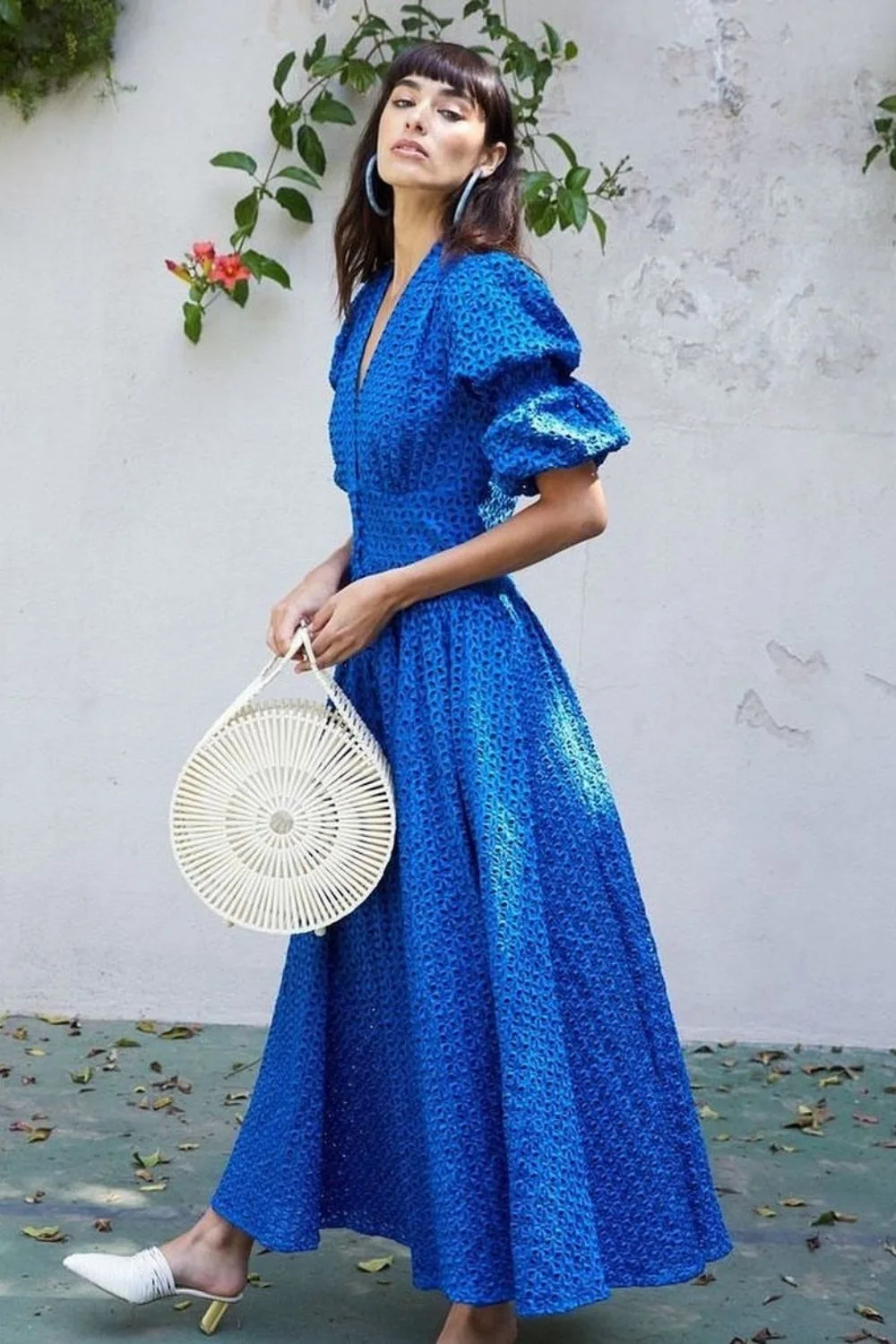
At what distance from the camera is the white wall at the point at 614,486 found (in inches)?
157

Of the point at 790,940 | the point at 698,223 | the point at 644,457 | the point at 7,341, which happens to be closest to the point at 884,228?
the point at 698,223

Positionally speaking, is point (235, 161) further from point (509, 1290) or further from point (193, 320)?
point (509, 1290)

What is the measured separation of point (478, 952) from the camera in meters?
2.41

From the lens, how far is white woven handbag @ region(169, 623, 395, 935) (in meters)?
2.37

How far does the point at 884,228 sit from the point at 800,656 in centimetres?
88

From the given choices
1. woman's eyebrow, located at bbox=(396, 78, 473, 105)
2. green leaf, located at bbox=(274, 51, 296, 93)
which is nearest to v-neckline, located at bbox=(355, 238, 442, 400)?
woman's eyebrow, located at bbox=(396, 78, 473, 105)

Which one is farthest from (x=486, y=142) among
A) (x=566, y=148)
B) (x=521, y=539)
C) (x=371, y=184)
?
(x=566, y=148)

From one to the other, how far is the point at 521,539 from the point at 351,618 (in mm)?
227

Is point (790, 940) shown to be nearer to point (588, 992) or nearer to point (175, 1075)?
point (175, 1075)

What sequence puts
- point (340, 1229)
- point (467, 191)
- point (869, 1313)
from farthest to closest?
1. point (340, 1229)
2. point (869, 1313)
3. point (467, 191)

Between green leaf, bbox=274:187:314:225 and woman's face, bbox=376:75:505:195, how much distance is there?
146 centimetres

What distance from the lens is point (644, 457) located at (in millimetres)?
4023

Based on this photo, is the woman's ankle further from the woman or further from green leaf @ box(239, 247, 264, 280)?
green leaf @ box(239, 247, 264, 280)

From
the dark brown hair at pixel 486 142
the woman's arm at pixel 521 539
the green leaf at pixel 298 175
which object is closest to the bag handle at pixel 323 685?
the woman's arm at pixel 521 539
